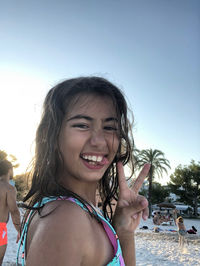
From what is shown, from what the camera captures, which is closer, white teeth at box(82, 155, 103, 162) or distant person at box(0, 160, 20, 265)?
white teeth at box(82, 155, 103, 162)

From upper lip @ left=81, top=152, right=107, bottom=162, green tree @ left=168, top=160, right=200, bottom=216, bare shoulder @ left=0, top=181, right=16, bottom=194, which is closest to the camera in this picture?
upper lip @ left=81, top=152, right=107, bottom=162

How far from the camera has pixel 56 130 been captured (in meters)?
1.51

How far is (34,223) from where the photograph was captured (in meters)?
1.15

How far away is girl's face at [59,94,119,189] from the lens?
4.95 ft

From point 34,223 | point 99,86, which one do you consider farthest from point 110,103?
point 34,223

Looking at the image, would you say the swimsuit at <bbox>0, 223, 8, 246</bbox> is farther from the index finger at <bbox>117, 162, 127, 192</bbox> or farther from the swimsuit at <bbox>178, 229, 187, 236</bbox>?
the swimsuit at <bbox>178, 229, 187, 236</bbox>

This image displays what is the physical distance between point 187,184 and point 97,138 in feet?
167

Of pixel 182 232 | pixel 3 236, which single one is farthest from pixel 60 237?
pixel 182 232

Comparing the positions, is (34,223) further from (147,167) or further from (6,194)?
(6,194)

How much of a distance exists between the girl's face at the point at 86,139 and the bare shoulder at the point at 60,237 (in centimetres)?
44

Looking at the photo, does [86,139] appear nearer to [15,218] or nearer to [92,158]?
[92,158]

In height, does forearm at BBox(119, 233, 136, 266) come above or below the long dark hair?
below

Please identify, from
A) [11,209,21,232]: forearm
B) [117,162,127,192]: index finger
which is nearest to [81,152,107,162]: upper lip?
[117,162,127,192]: index finger

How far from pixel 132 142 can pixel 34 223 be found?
3.47 feet
